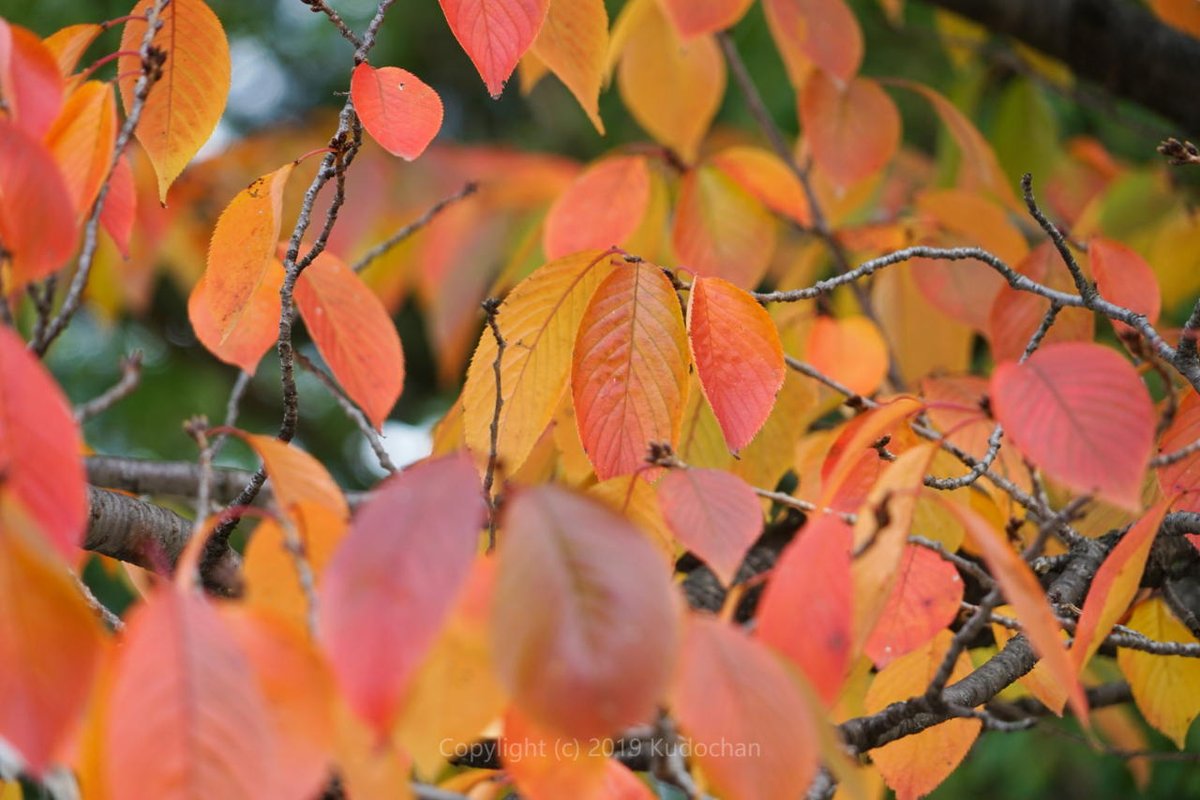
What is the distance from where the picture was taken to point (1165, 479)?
0.69 m

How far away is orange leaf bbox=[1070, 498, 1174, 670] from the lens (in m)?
0.60

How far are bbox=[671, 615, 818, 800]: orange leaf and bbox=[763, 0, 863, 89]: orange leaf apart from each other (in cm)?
88

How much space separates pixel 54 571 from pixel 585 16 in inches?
24.2

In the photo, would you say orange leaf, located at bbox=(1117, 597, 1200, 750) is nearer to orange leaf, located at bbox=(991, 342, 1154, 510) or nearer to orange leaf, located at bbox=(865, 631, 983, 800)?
orange leaf, located at bbox=(865, 631, 983, 800)

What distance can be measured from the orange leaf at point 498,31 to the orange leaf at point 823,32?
1.81 ft

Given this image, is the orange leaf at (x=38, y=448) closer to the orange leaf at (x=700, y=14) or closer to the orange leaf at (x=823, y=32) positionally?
the orange leaf at (x=700, y=14)

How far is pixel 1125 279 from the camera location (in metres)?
0.94

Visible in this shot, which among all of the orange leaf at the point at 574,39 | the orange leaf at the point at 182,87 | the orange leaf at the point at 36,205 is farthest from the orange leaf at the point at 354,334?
the orange leaf at the point at 36,205

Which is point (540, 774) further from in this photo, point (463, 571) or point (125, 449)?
point (125, 449)

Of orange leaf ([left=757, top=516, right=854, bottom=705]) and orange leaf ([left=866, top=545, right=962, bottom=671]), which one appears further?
orange leaf ([left=866, top=545, right=962, bottom=671])

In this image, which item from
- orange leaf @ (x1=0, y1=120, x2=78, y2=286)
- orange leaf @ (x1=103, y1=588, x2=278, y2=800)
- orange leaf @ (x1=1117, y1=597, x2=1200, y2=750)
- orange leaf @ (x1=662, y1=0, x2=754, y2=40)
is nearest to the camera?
orange leaf @ (x1=103, y1=588, x2=278, y2=800)

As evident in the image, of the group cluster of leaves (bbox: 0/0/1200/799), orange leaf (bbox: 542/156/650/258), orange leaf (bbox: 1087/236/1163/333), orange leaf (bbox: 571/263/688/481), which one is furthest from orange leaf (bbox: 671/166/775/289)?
orange leaf (bbox: 571/263/688/481)

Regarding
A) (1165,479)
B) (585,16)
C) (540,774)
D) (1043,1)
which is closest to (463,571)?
(540,774)

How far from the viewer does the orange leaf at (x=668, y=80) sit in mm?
1401
